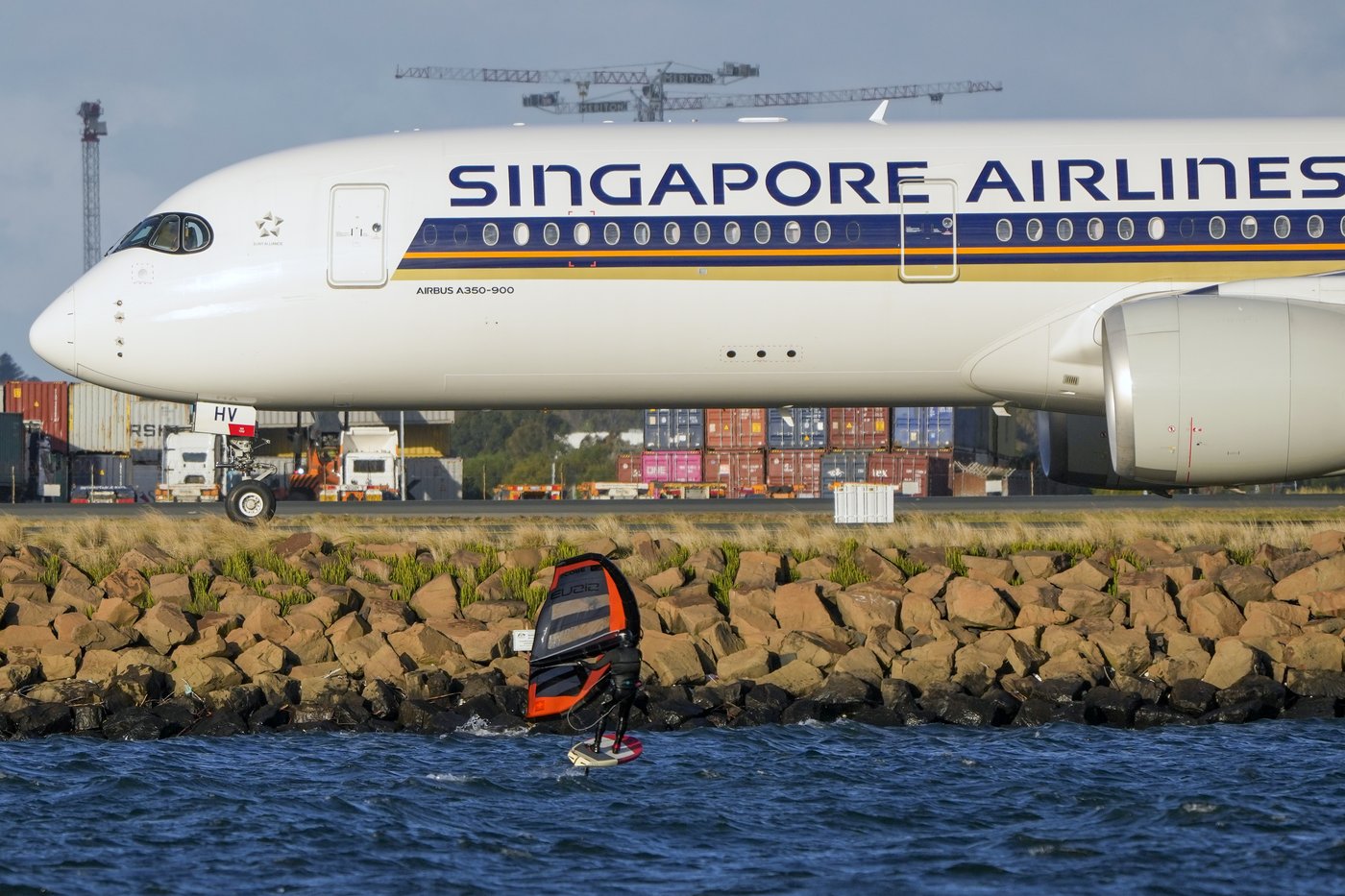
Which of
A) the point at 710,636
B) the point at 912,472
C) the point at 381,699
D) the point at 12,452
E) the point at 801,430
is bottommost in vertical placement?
the point at 381,699

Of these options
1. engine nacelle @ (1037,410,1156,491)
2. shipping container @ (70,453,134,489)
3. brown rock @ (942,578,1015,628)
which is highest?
shipping container @ (70,453,134,489)

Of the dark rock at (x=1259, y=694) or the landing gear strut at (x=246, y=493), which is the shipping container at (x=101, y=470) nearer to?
the landing gear strut at (x=246, y=493)

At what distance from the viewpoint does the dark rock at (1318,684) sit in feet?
58.8

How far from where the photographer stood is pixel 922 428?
53438mm

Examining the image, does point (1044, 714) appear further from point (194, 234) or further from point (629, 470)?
point (629, 470)

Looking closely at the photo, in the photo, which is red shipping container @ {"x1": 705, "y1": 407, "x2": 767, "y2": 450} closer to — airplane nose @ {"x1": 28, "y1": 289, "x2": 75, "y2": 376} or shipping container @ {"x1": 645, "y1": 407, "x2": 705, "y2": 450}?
shipping container @ {"x1": 645, "y1": 407, "x2": 705, "y2": 450}

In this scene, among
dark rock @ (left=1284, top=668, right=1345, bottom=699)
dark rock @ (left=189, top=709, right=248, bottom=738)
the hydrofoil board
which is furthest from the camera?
dark rock @ (left=1284, top=668, right=1345, bottom=699)

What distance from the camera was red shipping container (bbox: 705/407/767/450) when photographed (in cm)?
5425

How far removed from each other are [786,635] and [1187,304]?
22.0ft

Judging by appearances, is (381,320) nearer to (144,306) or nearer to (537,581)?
(144,306)

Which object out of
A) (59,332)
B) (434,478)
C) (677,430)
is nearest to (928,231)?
(59,332)

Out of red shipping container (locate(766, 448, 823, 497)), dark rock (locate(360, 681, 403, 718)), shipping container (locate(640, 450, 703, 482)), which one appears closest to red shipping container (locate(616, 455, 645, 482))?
shipping container (locate(640, 450, 703, 482))

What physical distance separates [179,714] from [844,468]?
119 feet

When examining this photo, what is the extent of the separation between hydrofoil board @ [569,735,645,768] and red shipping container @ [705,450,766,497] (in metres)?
38.6
